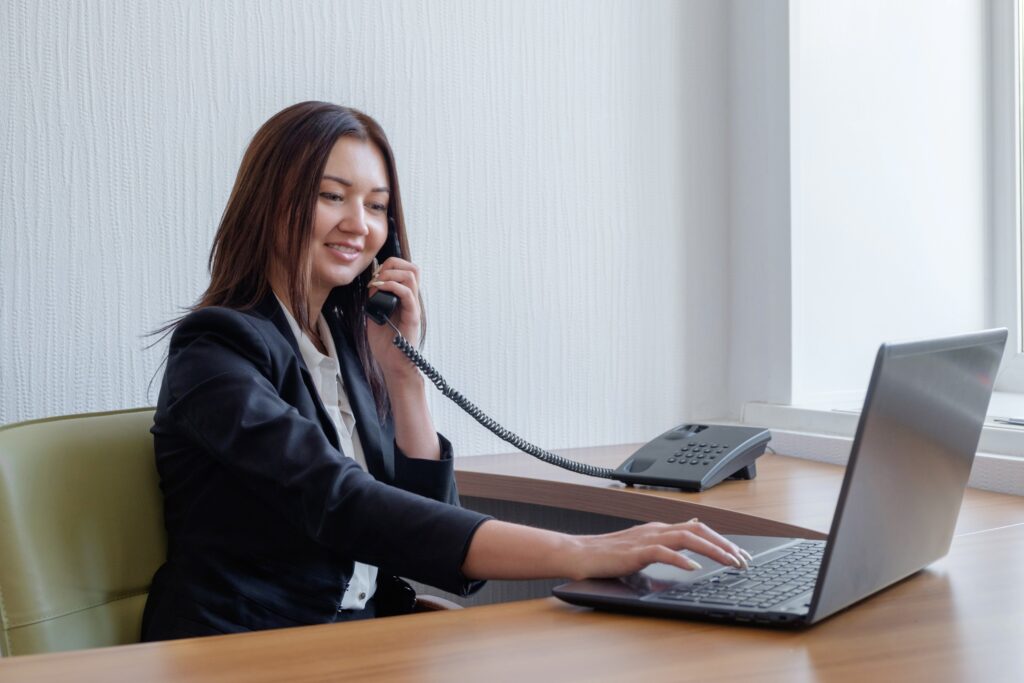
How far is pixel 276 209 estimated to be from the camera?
153 cm

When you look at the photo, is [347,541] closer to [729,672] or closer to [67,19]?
[729,672]

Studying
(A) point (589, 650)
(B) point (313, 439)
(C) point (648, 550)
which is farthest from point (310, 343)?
(A) point (589, 650)

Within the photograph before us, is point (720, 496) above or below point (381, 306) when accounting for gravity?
below

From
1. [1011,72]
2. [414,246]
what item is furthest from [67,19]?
[1011,72]

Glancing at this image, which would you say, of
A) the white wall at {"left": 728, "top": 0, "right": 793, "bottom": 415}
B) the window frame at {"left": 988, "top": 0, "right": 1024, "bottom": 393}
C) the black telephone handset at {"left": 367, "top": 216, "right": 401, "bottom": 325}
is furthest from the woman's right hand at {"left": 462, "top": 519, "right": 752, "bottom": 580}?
the window frame at {"left": 988, "top": 0, "right": 1024, "bottom": 393}

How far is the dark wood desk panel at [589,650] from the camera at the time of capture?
0.78 meters

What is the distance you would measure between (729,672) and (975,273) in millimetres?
1795

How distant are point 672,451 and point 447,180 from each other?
0.67 metres

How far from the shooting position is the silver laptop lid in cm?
85

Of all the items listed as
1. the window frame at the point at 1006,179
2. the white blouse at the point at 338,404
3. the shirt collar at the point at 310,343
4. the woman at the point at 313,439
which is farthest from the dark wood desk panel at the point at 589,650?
the window frame at the point at 1006,179

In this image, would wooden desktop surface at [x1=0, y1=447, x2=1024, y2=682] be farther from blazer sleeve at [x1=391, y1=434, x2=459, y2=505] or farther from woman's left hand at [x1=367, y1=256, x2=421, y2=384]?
woman's left hand at [x1=367, y1=256, x2=421, y2=384]

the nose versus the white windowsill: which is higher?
the nose

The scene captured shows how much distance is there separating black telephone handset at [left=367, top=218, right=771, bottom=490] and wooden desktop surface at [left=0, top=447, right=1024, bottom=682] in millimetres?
600

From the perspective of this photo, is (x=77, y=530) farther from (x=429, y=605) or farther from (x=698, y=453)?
(x=698, y=453)
